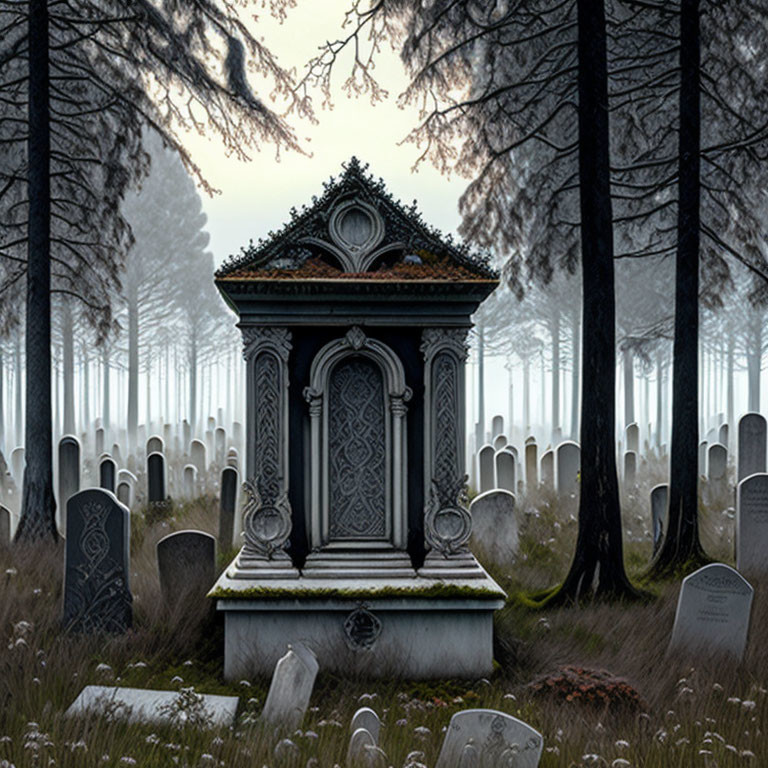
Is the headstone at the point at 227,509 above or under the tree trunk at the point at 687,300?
under

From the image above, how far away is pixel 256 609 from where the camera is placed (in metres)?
5.97

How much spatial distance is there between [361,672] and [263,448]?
2004mm

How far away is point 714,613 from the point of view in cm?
636

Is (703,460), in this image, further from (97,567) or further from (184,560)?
(97,567)

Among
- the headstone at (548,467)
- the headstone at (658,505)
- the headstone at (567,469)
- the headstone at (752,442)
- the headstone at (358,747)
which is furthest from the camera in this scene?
the headstone at (548,467)

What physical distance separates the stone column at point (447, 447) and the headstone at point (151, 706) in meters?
2.20

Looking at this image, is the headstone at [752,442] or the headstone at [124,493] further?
the headstone at [124,493]

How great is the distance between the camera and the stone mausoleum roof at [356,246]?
20.9 ft

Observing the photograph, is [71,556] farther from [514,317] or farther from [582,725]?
[514,317]

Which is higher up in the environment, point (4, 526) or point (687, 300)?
point (687, 300)

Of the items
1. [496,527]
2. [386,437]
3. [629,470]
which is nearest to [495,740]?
[386,437]

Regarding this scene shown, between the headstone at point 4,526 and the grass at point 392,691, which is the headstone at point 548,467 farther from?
the headstone at point 4,526

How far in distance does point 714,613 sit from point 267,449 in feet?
13.3

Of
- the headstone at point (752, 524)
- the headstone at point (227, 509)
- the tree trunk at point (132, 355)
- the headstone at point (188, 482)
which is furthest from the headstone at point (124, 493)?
the tree trunk at point (132, 355)
